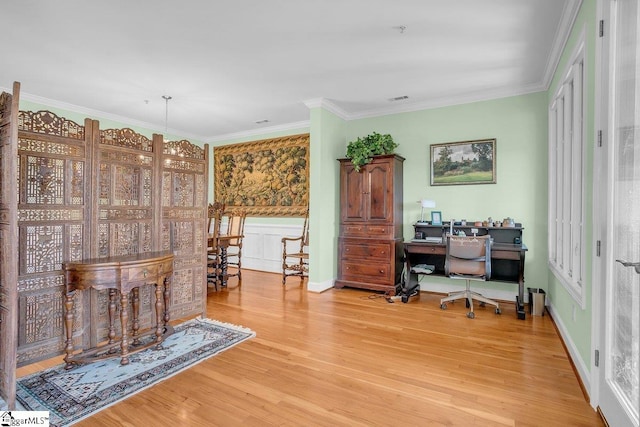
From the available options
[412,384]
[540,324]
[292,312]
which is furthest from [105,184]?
[540,324]

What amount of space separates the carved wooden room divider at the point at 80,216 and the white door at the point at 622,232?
135 inches

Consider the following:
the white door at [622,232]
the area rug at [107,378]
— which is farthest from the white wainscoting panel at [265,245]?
the white door at [622,232]

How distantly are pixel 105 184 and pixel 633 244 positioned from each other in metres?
3.65

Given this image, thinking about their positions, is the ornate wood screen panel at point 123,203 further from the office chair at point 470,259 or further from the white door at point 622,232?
the white door at point 622,232

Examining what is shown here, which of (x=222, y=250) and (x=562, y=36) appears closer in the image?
(x=562, y=36)

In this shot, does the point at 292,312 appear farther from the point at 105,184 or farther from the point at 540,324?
the point at 540,324

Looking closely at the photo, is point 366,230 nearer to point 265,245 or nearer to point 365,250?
point 365,250

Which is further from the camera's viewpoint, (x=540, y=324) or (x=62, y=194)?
(x=540, y=324)

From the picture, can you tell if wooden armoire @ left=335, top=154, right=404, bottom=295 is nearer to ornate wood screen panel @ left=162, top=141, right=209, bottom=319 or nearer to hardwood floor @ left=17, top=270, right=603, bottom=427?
hardwood floor @ left=17, top=270, right=603, bottom=427

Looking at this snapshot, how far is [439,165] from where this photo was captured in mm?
4840

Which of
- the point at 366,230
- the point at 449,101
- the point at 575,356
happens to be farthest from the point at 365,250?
the point at 575,356

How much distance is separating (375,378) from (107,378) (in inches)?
77.0

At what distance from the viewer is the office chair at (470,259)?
12.4 ft

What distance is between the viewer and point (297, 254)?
544 cm
